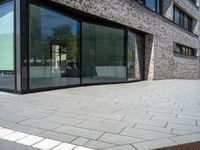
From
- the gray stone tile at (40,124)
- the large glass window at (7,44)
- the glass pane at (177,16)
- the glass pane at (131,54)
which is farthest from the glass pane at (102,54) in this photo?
the glass pane at (177,16)

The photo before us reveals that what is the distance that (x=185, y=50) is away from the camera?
24.9 meters

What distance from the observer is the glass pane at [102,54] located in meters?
12.1

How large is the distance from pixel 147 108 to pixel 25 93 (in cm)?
444

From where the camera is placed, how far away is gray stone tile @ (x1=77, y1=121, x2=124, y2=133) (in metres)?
4.35

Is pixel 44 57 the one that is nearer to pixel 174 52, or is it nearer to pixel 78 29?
pixel 78 29

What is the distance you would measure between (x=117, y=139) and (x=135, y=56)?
42.0ft

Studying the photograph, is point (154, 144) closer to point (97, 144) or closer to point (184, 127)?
point (97, 144)

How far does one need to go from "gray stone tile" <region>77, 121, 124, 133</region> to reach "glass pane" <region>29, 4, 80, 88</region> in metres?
4.74

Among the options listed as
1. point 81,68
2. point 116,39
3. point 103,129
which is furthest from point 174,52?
point 103,129

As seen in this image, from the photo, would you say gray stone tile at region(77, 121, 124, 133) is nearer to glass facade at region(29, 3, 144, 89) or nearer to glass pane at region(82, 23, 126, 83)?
glass facade at region(29, 3, 144, 89)

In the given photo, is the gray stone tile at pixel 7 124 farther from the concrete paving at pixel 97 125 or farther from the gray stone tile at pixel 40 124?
the gray stone tile at pixel 40 124

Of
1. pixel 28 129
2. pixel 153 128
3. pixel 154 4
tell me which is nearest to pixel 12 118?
pixel 28 129

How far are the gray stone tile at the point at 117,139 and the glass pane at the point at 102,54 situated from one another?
797cm

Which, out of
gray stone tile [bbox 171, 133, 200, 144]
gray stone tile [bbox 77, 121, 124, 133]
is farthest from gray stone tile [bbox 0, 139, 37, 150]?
gray stone tile [bbox 171, 133, 200, 144]
